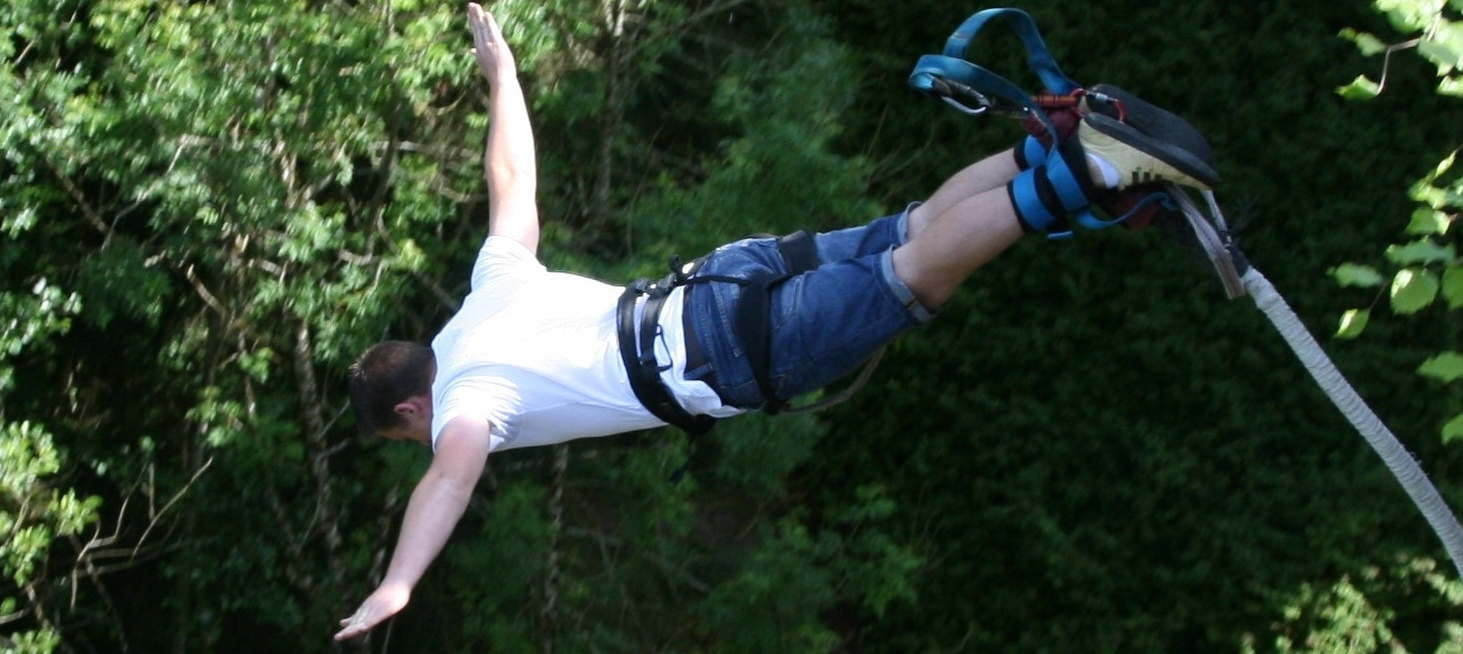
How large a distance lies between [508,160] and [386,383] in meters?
0.56

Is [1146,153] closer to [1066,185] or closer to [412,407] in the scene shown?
Answer: [1066,185]

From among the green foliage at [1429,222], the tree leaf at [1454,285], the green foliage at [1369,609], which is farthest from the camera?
the green foliage at [1369,609]

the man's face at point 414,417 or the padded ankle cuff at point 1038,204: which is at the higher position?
the padded ankle cuff at point 1038,204

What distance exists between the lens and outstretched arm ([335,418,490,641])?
2.64 metres

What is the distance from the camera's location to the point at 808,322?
302 cm

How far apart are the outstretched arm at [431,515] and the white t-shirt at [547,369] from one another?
0.20 ft

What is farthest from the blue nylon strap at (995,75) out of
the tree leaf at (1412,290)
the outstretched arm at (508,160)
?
→ the outstretched arm at (508,160)

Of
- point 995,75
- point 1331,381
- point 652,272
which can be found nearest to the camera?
point 1331,381

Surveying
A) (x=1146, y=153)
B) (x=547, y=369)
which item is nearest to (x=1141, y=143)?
(x=1146, y=153)

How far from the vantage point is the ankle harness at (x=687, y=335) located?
302 centimetres

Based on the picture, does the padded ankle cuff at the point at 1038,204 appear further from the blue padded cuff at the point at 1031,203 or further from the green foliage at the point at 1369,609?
the green foliage at the point at 1369,609

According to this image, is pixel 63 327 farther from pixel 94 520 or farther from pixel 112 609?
pixel 112 609

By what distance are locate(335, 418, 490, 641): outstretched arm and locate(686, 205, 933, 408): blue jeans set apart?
43 cm

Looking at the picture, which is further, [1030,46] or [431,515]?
[1030,46]
